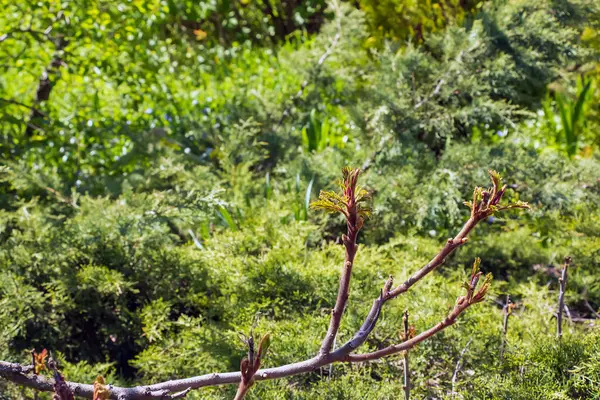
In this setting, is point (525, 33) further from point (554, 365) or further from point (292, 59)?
point (554, 365)

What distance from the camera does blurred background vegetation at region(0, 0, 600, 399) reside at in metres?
2.08

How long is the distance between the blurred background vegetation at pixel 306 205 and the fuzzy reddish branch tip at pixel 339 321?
465mm

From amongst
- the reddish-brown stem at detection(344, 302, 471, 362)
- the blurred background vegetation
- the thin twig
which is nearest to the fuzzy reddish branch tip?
the reddish-brown stem at detection(344, 302, 471, 362)

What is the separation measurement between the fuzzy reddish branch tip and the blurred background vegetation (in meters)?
0.47

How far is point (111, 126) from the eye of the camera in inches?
158

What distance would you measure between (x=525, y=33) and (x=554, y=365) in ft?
7.54

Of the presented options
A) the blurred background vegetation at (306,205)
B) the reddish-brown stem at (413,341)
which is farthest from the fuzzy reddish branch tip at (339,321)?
the blurred background vegetation at (306,205)

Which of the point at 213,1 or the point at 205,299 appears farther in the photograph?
the point at 213,1

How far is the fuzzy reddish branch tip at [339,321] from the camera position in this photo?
3.61 feet

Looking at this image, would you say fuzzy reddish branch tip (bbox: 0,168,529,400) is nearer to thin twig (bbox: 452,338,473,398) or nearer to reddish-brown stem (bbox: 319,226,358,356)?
reddish-brown stem (bbox: 319,226,358,356)

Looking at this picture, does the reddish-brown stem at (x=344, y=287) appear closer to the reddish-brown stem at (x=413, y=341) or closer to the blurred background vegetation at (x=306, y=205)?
the reddish-brown stem at (x=413, y=341)

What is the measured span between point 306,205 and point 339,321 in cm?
191

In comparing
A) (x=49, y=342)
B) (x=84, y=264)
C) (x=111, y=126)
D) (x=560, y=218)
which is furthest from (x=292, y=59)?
(x=49, y=342)

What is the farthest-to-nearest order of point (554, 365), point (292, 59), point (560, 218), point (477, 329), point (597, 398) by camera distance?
1. point (292, 59)
2. point (560, 218)
3. point (477, 329)
4. point (554, 365)
5. point (597, 398)
